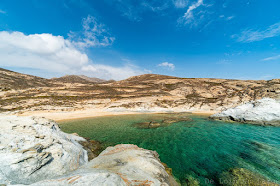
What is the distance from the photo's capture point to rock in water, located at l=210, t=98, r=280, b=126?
77.0 ft

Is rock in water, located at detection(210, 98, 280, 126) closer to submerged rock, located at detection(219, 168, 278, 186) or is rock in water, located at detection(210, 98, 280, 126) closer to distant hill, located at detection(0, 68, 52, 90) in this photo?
submerged rock, located at detection(219, 168, 278, 186)

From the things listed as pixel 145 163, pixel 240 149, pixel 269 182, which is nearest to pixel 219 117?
pixel 240 149

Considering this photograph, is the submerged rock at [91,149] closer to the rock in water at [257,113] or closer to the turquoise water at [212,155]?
the turquoise water at [212,155]

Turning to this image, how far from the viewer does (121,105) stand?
4572 cm

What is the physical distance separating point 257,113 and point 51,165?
3637cm

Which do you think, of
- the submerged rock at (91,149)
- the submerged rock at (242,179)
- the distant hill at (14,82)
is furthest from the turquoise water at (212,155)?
the distant hill at (14,82)

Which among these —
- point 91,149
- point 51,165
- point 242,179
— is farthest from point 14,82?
point 242,179

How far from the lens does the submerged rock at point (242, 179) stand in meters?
7.13

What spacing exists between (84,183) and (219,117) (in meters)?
34.1

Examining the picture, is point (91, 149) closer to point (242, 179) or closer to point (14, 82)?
point (242, 179)

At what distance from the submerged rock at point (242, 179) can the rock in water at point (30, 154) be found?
1022 cm

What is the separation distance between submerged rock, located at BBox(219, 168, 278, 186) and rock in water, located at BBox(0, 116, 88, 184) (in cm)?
1022

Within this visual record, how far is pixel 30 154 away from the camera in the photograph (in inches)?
235

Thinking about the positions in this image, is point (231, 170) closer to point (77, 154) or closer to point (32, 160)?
point (77, 154)
